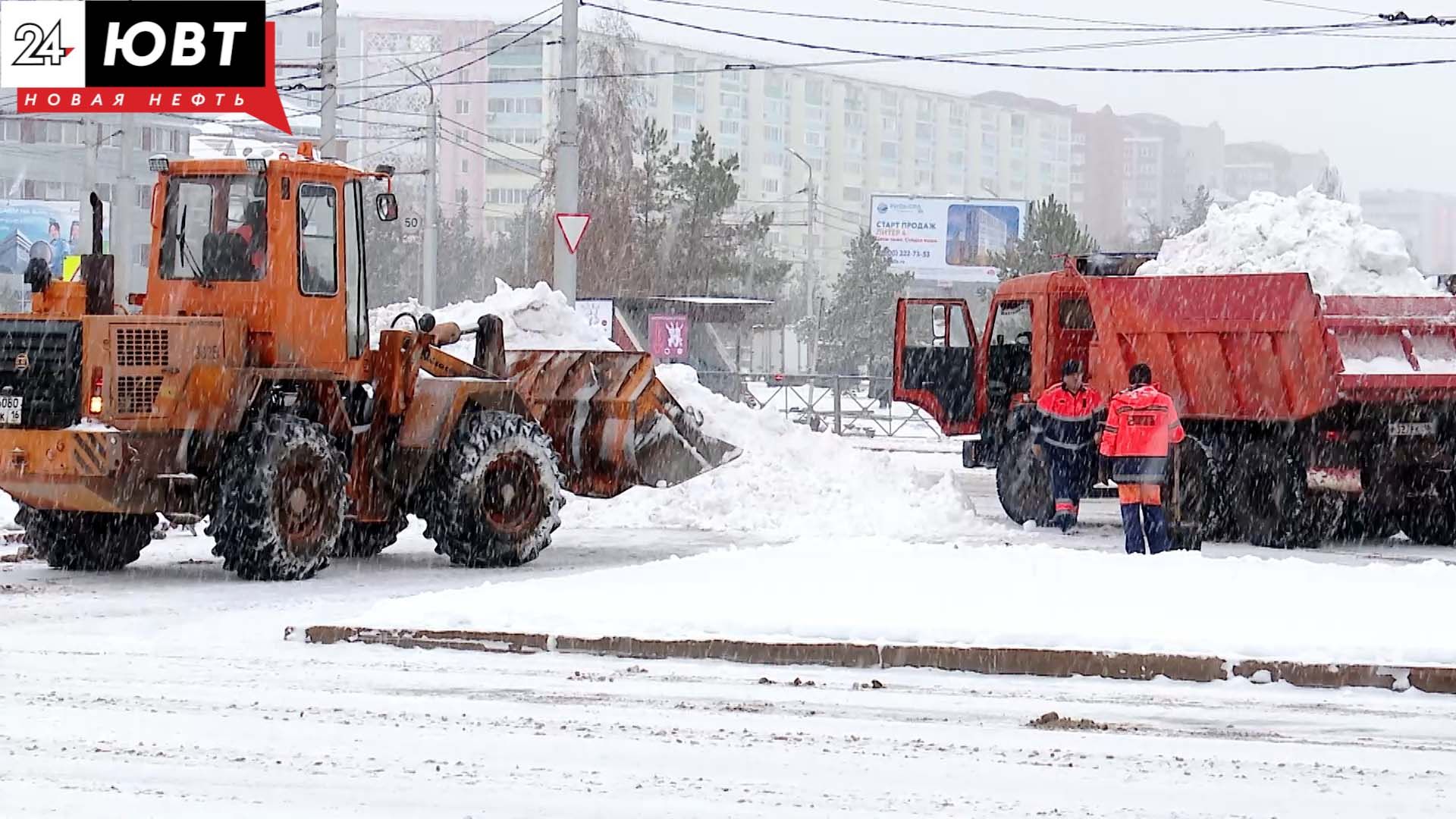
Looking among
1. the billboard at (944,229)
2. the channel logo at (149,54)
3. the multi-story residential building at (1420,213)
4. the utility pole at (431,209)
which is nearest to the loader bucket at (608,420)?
the channel logo at (149,54)

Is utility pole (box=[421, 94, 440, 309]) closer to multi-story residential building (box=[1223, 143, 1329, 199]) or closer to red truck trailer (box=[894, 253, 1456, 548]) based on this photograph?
red truck trailer (box=[894, 253, 1456, 548])

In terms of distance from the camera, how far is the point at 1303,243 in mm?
18750

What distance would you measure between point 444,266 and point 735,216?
16.3 meters

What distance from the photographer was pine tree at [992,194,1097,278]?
63531 mm

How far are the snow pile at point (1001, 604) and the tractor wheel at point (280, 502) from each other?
2466 millimetres

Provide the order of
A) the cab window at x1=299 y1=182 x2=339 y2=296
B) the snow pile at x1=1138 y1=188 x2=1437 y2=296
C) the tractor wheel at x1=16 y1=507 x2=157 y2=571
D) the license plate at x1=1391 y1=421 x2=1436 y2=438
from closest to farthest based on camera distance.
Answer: the cab window at x1=299 y1=182 x2=339 y2=296, the tractor wheel at x1=16 y1=507 x2=157 y2=571, the license plate at x1=1391 y1=421 x2=1436 y2=438, the snow pile at x1=1138 y1=188 x2=1437 y2=296

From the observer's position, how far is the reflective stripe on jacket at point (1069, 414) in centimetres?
1858

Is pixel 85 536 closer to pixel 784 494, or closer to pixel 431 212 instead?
pixel 784 494

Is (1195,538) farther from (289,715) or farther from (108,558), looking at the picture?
(289,715)

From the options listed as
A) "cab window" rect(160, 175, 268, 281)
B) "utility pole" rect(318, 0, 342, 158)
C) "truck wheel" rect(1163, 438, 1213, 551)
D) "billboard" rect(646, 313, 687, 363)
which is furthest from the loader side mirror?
"billboard" rect(646, 313, 687, 363)

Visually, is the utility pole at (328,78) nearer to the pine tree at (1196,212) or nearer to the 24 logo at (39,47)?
the 24 logo at (39,47)

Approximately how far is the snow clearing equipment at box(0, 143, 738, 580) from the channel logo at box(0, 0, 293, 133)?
14378mm

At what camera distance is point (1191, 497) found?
59.0ft

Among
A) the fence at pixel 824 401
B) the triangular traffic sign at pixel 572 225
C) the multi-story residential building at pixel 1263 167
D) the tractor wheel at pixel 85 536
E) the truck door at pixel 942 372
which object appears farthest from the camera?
the multi-story residential building at pixel 1263 167
